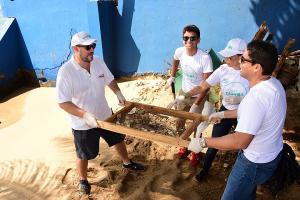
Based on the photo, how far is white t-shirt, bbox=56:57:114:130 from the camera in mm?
3656

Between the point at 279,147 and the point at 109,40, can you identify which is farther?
the point at 109,40

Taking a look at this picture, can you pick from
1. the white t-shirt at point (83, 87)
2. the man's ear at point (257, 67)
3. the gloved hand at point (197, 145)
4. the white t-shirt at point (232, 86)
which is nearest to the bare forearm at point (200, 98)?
the white t-shirt at point (232, 86)

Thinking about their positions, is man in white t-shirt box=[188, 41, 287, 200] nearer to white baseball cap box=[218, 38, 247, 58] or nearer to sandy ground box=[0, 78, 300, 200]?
white baseball cap box=[218, 38, 247, 58]

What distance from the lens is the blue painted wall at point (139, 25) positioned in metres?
6.61

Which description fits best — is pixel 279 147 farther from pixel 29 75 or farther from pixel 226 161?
pixel 29 75

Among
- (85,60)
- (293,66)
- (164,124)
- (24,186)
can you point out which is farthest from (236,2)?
(24,186)

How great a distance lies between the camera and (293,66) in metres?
5.78

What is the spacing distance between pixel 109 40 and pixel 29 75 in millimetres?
2658

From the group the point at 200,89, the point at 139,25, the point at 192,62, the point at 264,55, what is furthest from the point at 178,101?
the point at 139,25

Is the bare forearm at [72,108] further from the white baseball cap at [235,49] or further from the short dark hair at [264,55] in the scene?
the short dark hair at [264,55]

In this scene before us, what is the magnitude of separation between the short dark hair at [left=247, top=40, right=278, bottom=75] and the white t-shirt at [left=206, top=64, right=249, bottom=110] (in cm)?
122

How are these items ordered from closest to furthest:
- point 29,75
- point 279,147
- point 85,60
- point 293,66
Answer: point 279,147, point 85,60, point 293,66, point 29,75

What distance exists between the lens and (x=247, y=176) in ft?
9.25

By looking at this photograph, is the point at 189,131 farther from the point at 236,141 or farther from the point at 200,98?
the point at 200,98
